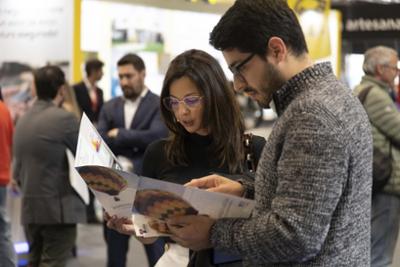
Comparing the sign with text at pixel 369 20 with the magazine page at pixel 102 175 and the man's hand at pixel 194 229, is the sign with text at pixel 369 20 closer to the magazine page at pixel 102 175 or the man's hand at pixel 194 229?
the magazine page at pixel 102 175

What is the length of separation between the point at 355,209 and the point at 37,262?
3135mm

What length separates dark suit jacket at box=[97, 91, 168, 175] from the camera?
422 centimetres

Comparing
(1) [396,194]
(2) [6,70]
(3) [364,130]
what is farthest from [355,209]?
(2) [6,70]

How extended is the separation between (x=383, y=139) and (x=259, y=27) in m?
2.75

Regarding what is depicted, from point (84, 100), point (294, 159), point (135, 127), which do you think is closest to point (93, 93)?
point (84, 100)

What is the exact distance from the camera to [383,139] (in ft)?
12.6

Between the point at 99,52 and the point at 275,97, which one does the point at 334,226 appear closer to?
the point at 275,97

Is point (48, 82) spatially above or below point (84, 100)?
above

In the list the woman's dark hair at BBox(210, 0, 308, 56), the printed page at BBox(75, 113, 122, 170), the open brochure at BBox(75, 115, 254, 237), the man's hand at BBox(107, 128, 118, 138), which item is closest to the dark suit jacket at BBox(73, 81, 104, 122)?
the man's hand at BBox(107, 128, 118, 138)

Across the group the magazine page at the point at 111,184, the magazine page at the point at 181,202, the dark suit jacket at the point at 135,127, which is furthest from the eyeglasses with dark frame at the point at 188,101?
the dark suit jacket at the point at 135,127

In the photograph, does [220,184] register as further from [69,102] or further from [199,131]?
[69,102]

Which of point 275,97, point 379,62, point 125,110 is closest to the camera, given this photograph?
point 275,97

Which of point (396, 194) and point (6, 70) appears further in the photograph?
point (6, 70)

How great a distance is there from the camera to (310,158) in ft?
3.96
